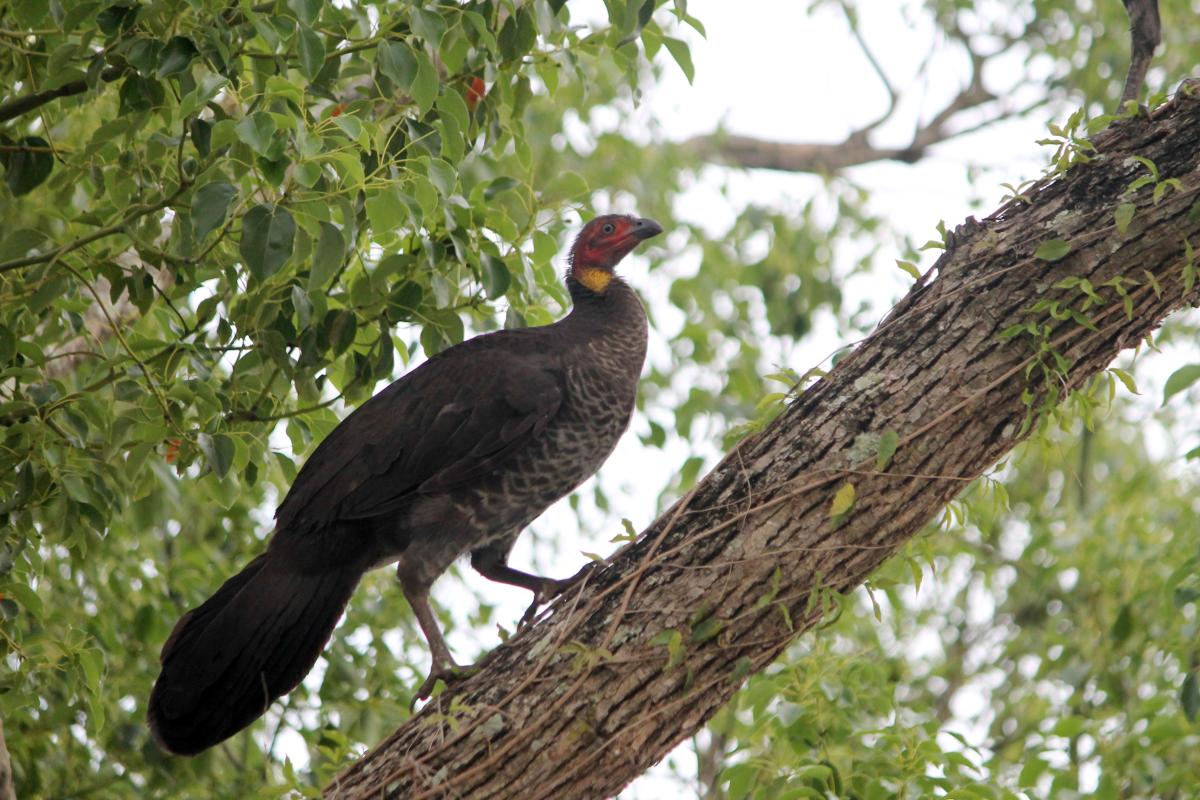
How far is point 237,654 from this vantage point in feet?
10.7

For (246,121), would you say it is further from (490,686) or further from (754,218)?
(754,218)

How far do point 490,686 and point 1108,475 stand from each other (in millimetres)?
5703

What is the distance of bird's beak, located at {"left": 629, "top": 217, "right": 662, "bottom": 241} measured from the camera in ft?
14.0

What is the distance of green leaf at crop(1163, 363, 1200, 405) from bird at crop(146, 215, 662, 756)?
140 cm

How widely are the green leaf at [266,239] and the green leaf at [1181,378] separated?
2.10m

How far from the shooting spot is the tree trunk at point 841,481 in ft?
8.90

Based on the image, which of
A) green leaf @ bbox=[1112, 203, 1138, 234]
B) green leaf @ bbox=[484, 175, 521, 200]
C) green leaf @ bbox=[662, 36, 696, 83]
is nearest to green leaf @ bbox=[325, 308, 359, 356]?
green leaf @ bbox=[484, 175, 521, 200]

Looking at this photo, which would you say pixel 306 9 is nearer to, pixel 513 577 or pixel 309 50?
pixel 309 50

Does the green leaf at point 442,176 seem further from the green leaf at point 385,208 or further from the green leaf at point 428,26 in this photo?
the green leaf at point 428,26

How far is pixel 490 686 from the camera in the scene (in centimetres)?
288

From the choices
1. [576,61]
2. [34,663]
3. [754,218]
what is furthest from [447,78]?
[754,218]

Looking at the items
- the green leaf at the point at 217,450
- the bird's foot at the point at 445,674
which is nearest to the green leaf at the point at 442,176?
the green leaf at the point at 217,450

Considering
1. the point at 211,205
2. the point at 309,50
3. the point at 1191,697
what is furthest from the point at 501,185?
the point at 1191,697

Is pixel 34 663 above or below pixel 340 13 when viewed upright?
below
